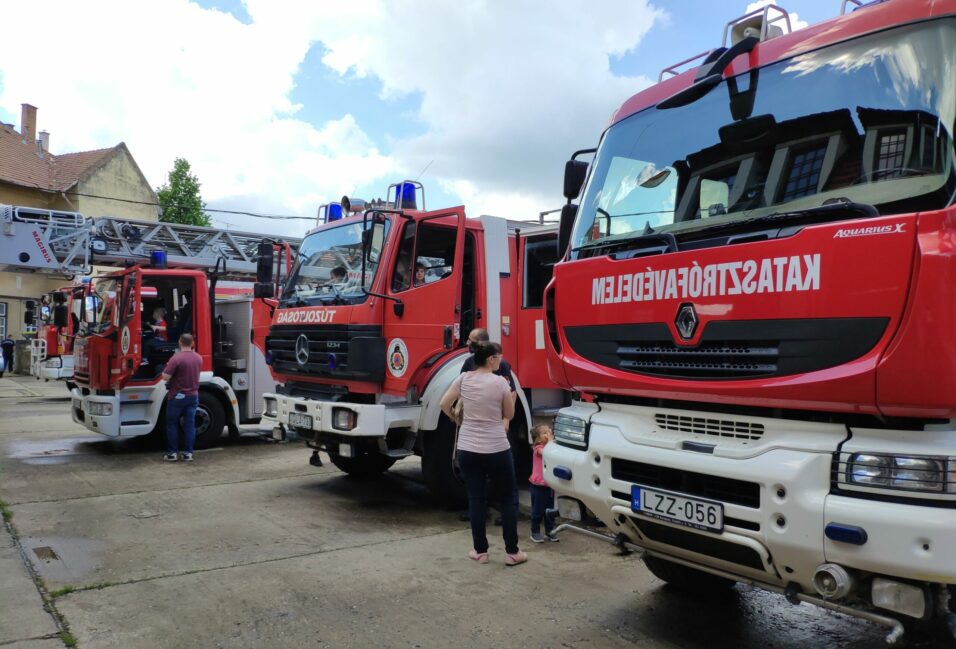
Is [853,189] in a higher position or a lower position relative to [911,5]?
lower

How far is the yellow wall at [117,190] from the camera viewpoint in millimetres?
31766

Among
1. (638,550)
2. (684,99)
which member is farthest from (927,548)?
(684,99)

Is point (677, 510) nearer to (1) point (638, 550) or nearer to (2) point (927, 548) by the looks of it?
(1) point (638, 550)

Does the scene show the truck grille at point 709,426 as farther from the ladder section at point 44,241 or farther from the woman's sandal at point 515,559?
the ladder section at point 44,241

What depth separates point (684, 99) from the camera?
12.3ft

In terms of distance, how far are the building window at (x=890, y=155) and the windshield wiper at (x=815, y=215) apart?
181 millimetres

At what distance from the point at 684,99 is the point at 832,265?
1.42m

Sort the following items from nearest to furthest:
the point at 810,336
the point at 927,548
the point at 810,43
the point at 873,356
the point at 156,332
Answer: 1. the point at 927,548
2. the point at 873,356
3. the point at 810,336
4. the point at 810,43
5. the point at 156,332

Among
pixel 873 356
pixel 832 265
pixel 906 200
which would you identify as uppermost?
pixel 906 200

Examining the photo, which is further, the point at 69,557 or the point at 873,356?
the point at 69,557

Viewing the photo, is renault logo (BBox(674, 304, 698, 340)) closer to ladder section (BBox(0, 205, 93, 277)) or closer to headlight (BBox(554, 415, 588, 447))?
headlight (BBox(554, 415, 588, 447))

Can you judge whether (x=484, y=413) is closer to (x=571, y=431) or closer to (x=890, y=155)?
(x=571, y=431)

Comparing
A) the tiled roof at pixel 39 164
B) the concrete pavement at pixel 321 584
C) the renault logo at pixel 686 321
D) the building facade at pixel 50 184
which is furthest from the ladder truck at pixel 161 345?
the tiled roof at pixel 39 164

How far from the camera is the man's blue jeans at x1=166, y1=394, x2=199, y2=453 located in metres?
9.04
